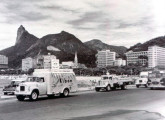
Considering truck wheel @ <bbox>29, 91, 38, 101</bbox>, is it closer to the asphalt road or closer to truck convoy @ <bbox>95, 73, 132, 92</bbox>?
the asphalt road

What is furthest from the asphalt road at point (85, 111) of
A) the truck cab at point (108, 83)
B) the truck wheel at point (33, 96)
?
the truck cab at point (108, 83)

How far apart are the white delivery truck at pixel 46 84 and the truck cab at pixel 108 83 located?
265 inches

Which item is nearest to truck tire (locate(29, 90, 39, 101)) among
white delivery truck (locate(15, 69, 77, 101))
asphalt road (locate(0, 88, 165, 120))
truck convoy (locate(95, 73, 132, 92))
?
white delivery truck (locate(15, 69, 77, 101))

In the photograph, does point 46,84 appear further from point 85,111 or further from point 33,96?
point 85,111

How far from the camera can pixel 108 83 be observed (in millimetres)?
30750

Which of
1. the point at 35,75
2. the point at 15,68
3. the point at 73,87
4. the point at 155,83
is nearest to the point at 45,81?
the point at 35,75

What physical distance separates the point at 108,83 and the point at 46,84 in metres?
10.9

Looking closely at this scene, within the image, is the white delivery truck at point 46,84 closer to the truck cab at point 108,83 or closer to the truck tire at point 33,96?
the truck tire at point 33,96

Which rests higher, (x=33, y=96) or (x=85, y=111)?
(x=33, y=96)

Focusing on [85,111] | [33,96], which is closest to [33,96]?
[33,96]

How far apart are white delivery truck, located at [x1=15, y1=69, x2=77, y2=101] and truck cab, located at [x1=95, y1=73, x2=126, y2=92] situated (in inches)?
265

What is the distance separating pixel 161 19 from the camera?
41.4 ft

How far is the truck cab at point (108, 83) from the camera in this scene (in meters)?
30.5

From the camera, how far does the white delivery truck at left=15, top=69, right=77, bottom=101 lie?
19859mm
